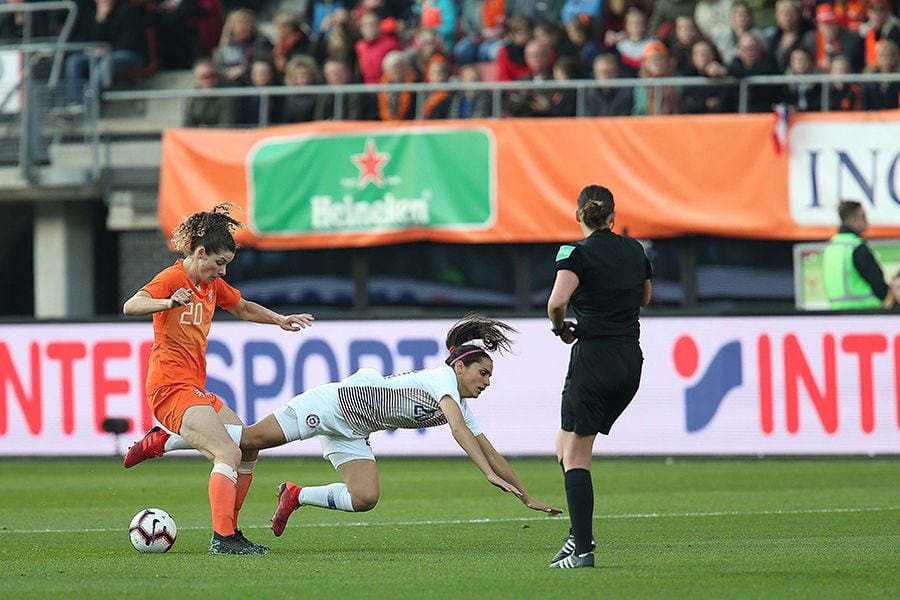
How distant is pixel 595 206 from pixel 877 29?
11.5 metres

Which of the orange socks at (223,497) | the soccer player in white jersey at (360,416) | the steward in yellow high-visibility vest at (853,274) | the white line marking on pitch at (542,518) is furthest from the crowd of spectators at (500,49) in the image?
the orange socks at (223,497)

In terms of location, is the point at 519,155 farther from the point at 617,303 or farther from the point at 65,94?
the point at 617,303

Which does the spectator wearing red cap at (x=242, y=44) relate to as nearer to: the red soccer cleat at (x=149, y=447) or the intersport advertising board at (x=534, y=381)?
the intersport advertising board at (x=534, y=381)

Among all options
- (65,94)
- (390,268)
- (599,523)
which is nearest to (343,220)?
(390,268)

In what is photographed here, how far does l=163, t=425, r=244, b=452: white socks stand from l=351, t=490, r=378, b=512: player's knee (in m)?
0.74

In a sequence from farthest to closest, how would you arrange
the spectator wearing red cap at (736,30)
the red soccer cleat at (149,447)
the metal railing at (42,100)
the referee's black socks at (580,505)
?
the metal railing at (42,100), the spectator wearing red cap at (736,30), the red soccer cleat at (149,447), the referee's black socks at (580,505)

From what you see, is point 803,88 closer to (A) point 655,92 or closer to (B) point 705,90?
(B) point 705,90

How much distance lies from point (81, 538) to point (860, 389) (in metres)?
8.63

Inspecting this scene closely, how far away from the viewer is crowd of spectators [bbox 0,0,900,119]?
63.3ft

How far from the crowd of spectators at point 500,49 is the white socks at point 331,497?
10.3 meters

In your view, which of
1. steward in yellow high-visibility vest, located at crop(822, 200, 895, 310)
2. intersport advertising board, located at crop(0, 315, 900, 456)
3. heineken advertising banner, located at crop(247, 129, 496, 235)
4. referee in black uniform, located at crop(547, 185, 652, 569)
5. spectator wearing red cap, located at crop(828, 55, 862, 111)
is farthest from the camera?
heineken advertising banner, located at crop(247, 129, 496, 235)

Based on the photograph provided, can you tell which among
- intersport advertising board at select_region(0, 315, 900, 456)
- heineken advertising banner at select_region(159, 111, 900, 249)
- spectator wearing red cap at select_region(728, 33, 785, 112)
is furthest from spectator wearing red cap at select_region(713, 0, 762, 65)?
intersport advertising board at select_region(0, 315, 900, 456)

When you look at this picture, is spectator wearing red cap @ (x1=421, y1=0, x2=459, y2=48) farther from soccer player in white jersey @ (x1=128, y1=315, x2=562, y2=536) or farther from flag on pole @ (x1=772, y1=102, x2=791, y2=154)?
soccer player in white jersey @ (x1=128, y1=315, x2=562, y2=536)

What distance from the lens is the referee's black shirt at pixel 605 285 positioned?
8789 millimetres
